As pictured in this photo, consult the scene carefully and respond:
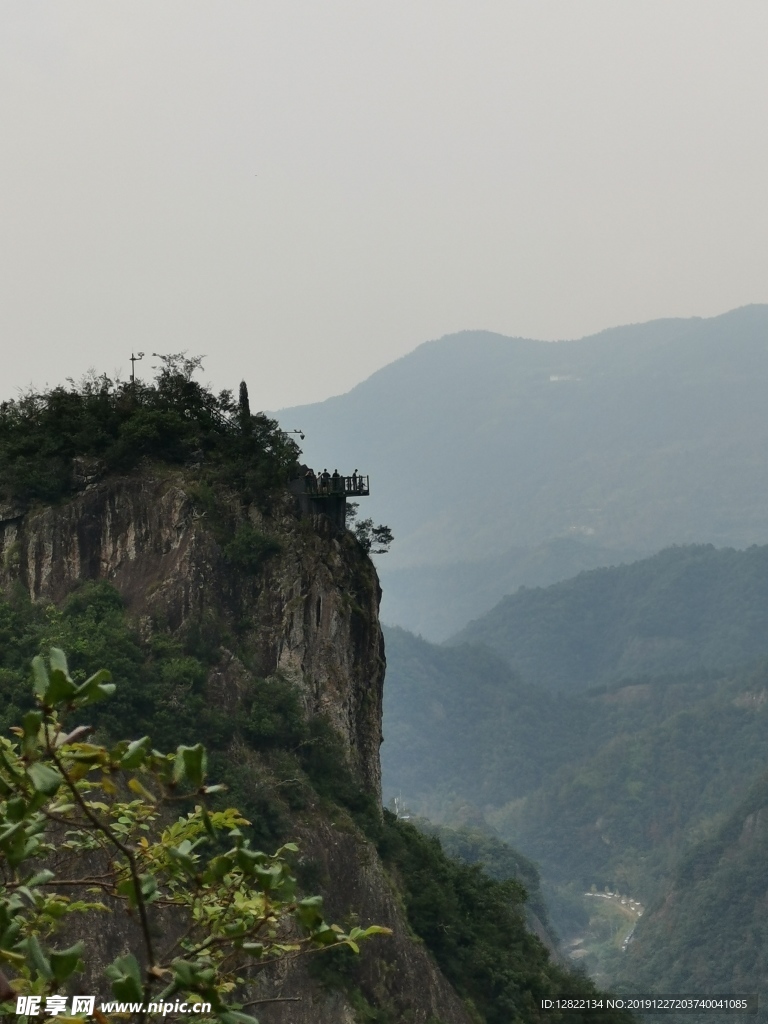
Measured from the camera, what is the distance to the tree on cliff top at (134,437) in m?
32.8

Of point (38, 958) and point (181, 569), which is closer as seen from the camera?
point (38, 958)

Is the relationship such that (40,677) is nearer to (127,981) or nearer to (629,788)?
(127,981)

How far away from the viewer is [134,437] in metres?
32.8

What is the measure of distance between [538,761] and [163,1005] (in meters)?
195

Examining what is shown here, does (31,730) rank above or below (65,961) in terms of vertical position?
above

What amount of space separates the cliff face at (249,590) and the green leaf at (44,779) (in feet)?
78.9

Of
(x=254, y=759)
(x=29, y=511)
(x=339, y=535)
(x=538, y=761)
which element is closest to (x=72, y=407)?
(x=29, y=511)

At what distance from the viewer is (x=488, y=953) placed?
110 feet

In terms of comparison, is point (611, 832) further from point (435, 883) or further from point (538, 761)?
point (435, 883)

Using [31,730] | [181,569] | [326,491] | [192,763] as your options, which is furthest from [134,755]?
[326,491]

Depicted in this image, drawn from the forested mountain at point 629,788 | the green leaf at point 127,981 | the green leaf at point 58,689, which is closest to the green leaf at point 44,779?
the green leaf at point 58,689

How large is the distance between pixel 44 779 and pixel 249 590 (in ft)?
89.1

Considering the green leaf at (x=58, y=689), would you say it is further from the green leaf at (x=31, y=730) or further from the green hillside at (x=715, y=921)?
the green hillside at (x=715, y=921)

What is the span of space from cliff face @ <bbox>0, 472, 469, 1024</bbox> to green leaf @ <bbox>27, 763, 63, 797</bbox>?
2406cm
